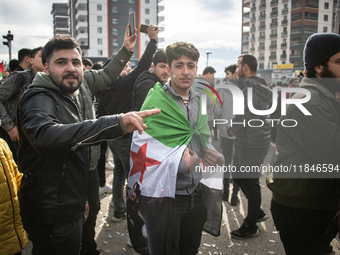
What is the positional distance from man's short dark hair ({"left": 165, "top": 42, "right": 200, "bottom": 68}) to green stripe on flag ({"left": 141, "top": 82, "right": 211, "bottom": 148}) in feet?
1.23

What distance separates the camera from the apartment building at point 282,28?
6312 cm

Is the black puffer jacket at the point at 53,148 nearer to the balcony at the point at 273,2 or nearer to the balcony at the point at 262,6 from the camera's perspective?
the balcony at the point at 273,2

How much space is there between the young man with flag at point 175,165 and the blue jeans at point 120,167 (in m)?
1.67

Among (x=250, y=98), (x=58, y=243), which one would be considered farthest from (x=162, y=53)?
(x=58, y=243)

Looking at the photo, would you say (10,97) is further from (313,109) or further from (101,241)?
(313,109)

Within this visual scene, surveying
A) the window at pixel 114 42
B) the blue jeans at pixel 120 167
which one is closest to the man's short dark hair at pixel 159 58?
the blue jeans at pixel 120 167

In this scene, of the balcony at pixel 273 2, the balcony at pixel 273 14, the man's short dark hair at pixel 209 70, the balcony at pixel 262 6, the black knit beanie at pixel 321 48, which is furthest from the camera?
the balcony at pixel 262 6

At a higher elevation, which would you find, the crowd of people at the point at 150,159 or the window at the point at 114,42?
the window at the point at 114,42

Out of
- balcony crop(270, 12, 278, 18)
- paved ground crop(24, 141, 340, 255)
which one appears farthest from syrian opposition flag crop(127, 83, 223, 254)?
balcony crop(270, 12, 278, 18)

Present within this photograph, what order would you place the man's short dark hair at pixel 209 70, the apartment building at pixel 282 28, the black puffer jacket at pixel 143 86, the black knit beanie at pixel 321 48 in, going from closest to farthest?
1. the black knit beanie at pixel 321 48
2. the black puffer jacket at pixel 143 86
3. the man's short dark hair at pixel 209 70
4. the apartment building at pixel 282 28

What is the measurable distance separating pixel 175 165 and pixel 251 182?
211 centimetres

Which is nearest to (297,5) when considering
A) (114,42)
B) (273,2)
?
(273,2)

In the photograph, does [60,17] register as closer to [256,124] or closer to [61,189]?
[256,124]

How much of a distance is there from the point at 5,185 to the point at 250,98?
11.2 feet
